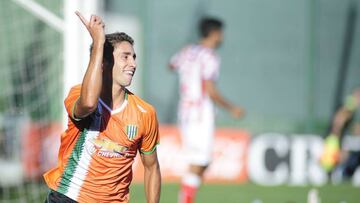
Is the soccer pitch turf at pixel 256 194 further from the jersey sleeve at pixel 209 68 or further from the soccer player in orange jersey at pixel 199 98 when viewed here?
the jersey sleeve at pixel 209 68

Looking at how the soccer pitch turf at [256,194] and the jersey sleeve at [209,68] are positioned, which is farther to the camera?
the soccer pitch turf at [256,194]

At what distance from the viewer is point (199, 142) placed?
9.68m

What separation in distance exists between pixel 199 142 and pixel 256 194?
2536 mm

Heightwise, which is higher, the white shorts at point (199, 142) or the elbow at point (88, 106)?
the elbow at point (88, 106)

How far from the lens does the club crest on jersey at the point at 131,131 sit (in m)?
5.02

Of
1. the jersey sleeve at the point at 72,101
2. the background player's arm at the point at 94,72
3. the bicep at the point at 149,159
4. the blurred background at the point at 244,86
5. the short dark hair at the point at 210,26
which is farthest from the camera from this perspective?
the blurred background at the point at 244,86

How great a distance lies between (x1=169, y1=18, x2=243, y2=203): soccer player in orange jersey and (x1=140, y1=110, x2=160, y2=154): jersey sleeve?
13.8 ft

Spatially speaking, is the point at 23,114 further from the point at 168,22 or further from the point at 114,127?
the point at 114,127

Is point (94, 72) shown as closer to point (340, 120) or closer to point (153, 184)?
point (153, 184)

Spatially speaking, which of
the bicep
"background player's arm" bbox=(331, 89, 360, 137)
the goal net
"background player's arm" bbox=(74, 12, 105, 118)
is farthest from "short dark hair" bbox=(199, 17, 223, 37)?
"background player's arm" bbox=(331, 89, 360, 137)

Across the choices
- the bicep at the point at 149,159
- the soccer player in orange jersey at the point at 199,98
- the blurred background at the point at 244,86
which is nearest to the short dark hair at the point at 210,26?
the soccer player in orange jersey at the point at 199,98

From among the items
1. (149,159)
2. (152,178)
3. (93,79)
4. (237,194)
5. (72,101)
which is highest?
(93,79)

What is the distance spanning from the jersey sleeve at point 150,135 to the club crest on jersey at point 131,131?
0.26ft

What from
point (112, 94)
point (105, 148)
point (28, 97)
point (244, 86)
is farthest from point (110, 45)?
point (244, 86)
